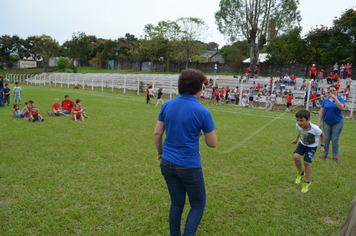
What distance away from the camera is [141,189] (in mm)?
4625

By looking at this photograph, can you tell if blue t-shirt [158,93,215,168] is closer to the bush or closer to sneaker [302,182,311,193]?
sneaker [302,182,311,193]

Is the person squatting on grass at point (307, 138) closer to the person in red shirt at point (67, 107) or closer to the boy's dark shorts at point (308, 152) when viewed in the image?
the boy's dark shorts at point (308, 152)

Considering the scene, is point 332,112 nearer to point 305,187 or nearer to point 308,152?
point 308,152

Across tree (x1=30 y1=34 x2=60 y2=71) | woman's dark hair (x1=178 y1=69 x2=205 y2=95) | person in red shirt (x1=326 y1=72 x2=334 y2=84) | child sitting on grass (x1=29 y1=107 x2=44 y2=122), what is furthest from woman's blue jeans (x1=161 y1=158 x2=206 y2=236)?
tree (x1=30 y1=34 x2=60 y2=71)

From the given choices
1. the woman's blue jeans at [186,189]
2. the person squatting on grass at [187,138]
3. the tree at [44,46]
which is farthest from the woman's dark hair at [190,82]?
the tree at [44,46]

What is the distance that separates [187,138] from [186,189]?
60cm

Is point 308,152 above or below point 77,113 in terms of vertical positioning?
above

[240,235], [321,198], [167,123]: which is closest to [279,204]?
[321,198]

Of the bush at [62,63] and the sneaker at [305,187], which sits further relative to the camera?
the bush at [62,63]

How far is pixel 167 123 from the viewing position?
2.63 meters

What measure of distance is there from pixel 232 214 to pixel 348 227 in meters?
2.87

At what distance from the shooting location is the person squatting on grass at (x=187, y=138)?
2523 millimetres

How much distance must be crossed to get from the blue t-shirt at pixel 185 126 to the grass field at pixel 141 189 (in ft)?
4.86

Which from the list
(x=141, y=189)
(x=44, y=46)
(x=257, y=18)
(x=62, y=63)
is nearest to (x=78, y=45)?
(x=62, y=63)
